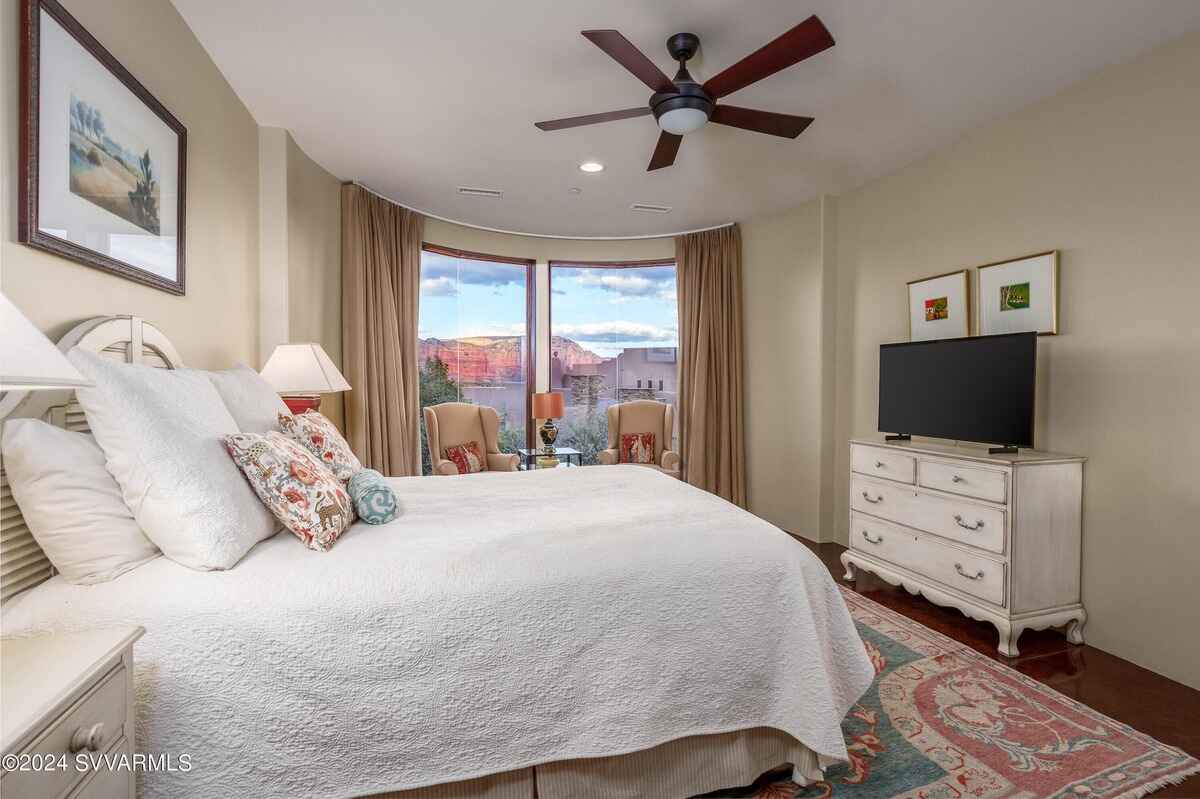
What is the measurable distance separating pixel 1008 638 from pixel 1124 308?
5.17 feet

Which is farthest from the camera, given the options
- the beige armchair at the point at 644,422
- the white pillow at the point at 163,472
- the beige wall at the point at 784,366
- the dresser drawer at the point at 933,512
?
the beige armchair at the point at 644,422

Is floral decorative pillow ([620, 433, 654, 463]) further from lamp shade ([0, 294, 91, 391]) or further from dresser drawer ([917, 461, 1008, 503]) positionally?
lamp shade ([0, 294, 91, 391])

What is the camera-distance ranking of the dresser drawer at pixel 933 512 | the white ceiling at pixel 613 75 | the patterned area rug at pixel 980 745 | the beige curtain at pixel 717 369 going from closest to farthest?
the patterned area rug at pixel 980 745 < the white ceiling at pixel 613 75 < the dresser drawer at pixel 933 512 < the beige curtain at pixel 717 369

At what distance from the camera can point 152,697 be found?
124 cm

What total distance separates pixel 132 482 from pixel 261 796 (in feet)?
2.58

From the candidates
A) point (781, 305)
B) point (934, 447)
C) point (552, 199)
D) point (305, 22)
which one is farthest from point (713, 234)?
point (305, 22)

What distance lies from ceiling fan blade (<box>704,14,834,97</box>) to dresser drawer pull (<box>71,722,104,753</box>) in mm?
2509

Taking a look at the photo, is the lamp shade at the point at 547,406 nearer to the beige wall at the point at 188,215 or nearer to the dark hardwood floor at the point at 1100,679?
the beige wall at the point at 188,215

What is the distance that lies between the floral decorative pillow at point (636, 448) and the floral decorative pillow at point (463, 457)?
1301 millimetres

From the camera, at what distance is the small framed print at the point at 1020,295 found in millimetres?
2869

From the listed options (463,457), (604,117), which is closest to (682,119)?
(604,117)

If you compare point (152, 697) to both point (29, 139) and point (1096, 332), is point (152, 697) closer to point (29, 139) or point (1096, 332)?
point (29, 139)

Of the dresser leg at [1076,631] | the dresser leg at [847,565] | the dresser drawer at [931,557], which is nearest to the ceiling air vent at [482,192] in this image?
the dresser drawer at [931,557]

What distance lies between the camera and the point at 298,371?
116 inches
